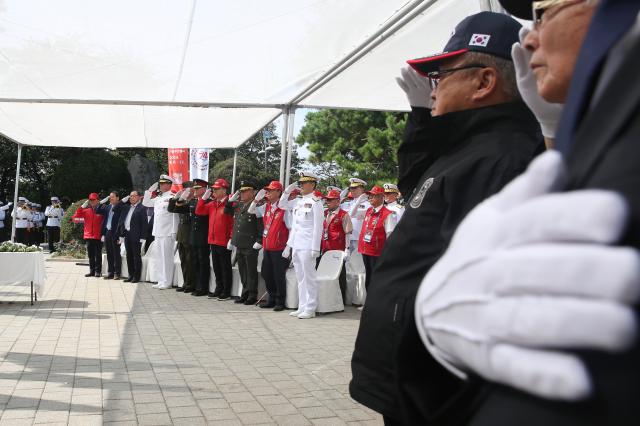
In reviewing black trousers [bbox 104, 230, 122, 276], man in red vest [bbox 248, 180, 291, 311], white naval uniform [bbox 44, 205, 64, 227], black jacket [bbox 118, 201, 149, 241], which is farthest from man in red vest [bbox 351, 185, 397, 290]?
white naval uniform [bbox 44, 205, 64, 227]

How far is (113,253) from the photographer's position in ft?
41.4

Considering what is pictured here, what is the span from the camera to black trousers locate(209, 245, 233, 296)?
9.79 metres

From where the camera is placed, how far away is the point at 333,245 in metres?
9.67

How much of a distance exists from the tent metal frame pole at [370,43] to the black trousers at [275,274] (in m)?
2.50

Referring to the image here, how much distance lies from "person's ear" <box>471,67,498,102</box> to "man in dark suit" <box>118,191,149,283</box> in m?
10.9

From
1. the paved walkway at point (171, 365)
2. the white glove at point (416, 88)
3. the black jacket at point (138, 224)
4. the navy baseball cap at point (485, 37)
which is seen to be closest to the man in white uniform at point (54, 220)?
the black jacket at point (138, 224)

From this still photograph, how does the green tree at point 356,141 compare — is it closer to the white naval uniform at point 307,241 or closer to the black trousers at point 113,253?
the black trousers at point 113,253

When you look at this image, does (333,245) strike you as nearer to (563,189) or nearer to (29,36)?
(29,36)

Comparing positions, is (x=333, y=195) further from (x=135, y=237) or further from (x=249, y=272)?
(x=135, y=237)

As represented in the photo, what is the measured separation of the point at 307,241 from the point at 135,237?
507cm

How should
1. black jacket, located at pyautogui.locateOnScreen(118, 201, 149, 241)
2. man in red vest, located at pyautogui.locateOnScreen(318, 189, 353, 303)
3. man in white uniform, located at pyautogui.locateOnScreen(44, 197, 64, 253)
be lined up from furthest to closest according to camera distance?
1. man in white uniform, located at pyautogui.locateOnScreen(44, 197, 64, 253)
2. black jacket, located at pyautogui.locateOnScreen(118, 201, 149, 241)
3. man in red vest, located at pyautogui.locateOnScreen(318, 189, 353, 303)

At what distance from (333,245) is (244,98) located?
2.85 meters

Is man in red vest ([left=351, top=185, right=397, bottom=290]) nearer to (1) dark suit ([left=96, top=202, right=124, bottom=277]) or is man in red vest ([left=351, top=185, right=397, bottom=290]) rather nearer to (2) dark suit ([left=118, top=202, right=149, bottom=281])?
(2) dark suit ([left=118, top=202, right=149, bottom=281])

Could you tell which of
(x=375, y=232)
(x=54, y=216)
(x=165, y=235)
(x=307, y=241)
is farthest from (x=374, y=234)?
(x=54, y=216)
